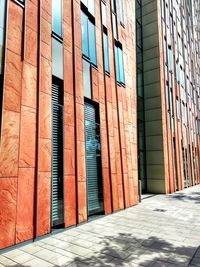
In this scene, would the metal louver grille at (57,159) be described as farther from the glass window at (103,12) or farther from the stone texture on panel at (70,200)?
the glass window at (103,12)

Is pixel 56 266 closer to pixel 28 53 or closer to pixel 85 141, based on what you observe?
pixel 85 141

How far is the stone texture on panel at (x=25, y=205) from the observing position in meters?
7.25

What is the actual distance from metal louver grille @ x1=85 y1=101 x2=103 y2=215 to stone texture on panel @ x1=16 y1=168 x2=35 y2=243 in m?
3.36

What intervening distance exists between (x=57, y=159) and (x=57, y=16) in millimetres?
5706

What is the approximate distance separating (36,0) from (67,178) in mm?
6528

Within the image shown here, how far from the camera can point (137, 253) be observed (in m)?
6.88

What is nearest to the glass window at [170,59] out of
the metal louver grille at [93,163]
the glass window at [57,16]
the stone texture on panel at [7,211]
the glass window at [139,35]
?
the glass window at [139,35]

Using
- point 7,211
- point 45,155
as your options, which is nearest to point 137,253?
point 7,211

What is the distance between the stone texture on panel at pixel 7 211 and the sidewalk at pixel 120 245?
14.3 inches

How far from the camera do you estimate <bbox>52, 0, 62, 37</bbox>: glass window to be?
9.72m

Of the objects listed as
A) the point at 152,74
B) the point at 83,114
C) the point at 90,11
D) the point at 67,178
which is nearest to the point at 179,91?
the point at 152,74

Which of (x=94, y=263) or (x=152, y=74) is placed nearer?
(x=94, y=263)

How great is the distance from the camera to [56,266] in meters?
5.93

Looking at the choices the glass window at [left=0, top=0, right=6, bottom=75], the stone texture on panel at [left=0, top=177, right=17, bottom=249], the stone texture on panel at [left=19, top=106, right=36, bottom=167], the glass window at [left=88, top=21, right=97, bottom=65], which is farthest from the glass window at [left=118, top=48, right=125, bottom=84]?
the stone texture on panel at [left=0, top=177, right=17, bottom=249]
